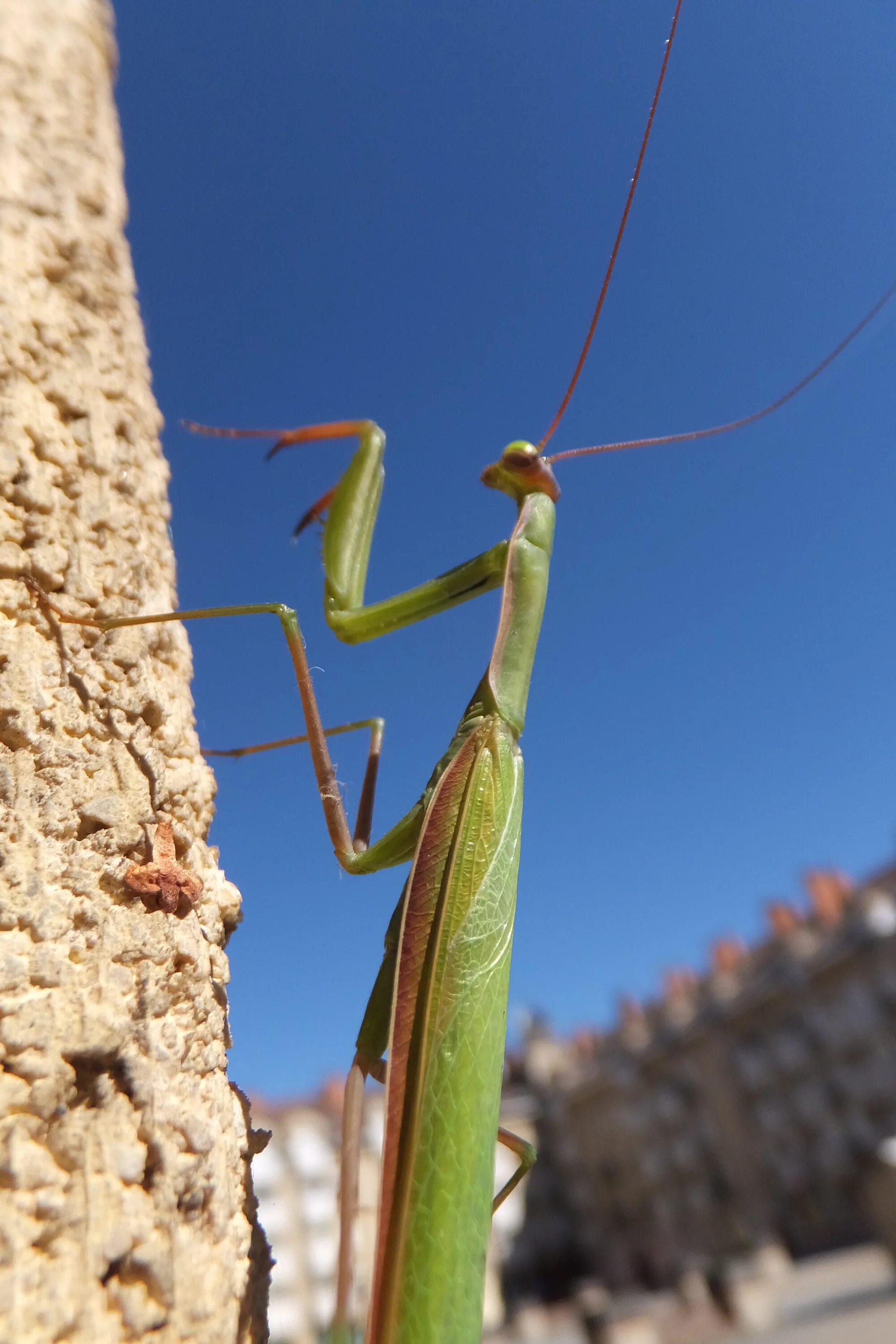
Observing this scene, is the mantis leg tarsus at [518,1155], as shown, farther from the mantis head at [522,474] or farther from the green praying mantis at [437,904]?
the mantis head at [522,474]

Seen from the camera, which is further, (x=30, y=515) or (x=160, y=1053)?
(x=30, y=515)

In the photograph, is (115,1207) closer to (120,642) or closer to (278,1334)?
(120,642)

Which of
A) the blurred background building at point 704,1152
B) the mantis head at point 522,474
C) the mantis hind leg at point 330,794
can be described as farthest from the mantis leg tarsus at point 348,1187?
the blurred background building at point 704,1152

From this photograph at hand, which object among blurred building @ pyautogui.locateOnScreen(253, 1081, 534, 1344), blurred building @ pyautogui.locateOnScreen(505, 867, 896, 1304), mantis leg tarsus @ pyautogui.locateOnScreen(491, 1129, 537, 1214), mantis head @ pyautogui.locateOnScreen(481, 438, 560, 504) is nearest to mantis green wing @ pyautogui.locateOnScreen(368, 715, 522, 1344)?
mantis leg tarsus @ pyautogui.locateOnScreen(491, 1129, 537, 1214)

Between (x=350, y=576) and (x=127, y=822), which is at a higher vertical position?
(x=350, y=576)

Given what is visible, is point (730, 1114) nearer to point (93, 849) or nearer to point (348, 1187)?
point (348, 1187)

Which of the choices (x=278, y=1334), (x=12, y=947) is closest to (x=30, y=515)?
(x=12, y=947)

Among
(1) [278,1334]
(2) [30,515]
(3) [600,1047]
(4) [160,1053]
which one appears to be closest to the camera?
(4) [160,1053]
